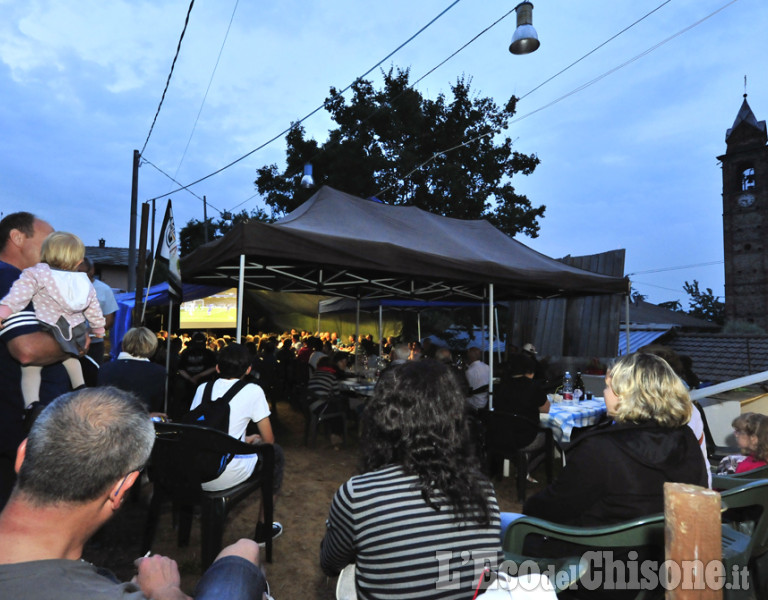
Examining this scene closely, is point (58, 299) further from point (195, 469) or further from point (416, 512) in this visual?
point (416, 512)

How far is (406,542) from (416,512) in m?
0.09

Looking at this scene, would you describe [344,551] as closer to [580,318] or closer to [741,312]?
[580,318]

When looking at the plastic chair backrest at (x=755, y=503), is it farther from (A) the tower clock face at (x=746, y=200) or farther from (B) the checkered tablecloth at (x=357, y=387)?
(A) the tower clock face at (x=746, y=200)

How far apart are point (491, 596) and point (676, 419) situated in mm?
1408

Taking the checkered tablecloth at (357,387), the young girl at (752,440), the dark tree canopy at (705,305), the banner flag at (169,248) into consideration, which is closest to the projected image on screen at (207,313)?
the checkered tablecloth at (357,387)

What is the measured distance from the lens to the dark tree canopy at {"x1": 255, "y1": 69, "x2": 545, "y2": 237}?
16594 millimetres

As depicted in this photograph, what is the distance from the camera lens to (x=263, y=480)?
302 centimetres

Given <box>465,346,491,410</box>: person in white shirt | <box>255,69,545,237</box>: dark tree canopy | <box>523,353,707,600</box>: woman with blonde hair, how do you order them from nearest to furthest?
<box>523,353,707,600</box>: woman with blonde hair, <box>465,346,491,410</box>: person in white shirt, <box>255,69,545,237</box>: dark tree canopy

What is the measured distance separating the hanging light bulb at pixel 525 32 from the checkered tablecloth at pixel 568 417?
471 centimetres

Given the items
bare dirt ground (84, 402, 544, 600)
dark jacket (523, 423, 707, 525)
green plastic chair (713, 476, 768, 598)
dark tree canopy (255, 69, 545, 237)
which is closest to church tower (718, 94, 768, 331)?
dark tree canopy (255, 69, 545, 237)

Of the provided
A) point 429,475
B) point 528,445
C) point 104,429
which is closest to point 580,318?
point 528,445

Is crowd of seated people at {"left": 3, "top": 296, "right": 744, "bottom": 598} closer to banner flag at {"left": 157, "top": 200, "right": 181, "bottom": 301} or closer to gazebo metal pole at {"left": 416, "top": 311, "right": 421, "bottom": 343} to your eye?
banner flag at {"left": 157, "top": 200, "right": 181, "bottom": 301}

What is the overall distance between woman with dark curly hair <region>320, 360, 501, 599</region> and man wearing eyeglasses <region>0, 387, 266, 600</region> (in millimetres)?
415

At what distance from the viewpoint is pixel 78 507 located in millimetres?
941
